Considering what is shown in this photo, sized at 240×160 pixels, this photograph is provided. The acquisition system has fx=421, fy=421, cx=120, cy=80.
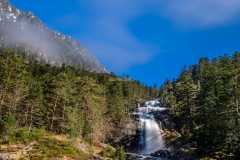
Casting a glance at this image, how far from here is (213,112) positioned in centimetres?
9694

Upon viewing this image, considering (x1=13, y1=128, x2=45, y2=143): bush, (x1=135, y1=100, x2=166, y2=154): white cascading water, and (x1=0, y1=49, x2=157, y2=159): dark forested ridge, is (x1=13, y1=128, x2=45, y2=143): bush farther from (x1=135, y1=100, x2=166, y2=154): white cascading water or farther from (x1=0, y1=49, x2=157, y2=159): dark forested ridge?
(x1=135, y1=100, x2=166, y2=154): white cascading water

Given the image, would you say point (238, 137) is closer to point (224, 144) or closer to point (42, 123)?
point (224, 144)

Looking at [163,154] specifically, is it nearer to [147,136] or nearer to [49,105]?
[147,136]

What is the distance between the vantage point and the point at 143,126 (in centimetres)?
13262

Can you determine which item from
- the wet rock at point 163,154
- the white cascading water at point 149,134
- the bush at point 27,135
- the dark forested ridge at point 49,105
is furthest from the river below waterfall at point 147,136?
the bush at point 27,135

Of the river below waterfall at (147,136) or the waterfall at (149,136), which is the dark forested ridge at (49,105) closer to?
the river below waterfall at (147,136)

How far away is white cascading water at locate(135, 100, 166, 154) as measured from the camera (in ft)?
402

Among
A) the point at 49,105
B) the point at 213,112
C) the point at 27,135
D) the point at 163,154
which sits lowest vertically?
the point at 163,154

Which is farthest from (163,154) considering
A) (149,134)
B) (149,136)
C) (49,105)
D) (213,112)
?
(49,105)

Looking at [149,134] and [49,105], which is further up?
[49,105]

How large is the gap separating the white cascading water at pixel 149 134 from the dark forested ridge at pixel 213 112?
6.52 metres

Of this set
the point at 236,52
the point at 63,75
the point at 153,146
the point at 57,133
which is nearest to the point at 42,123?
the point at 57,133

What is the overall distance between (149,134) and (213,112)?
36.1m

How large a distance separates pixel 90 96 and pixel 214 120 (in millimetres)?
34063
